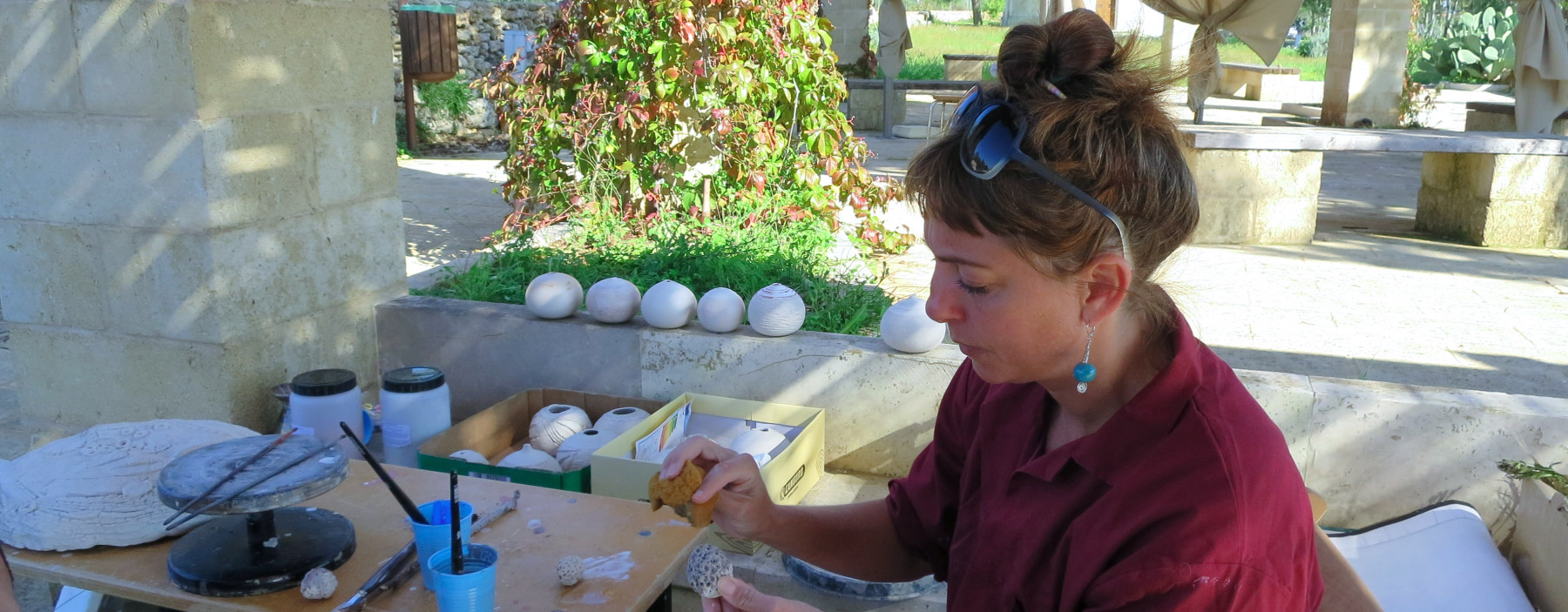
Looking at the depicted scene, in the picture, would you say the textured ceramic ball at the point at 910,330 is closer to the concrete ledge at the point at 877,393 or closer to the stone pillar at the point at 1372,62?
the concrete ledge at the point at 877,393

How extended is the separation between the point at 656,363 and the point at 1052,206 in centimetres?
233

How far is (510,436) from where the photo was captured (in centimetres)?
334

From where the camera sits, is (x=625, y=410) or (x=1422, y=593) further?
(x=625, y=410)

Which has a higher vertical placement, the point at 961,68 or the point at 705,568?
the point at 961,68

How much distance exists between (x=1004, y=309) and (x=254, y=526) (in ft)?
4.28

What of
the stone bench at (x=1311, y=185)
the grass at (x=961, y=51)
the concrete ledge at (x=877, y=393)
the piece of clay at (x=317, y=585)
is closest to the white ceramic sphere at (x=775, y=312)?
the concrete ledge at (x=877, y=393)

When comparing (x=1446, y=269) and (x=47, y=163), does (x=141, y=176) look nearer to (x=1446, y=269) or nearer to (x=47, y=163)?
(x=47, y=163)

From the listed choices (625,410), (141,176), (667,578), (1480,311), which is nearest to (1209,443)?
(667,578)

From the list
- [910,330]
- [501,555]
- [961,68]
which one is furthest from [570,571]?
[961,68]

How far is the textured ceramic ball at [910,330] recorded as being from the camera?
10.4ft

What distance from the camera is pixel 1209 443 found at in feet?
4.05

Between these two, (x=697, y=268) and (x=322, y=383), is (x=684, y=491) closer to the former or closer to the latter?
(x=322, y=383)

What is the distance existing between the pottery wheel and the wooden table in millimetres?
31

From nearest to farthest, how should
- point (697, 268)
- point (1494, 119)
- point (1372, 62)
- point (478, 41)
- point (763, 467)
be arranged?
point (763, 467), point (697, 268), point (1372, 62), point (1494, 119), point (478, 41)
